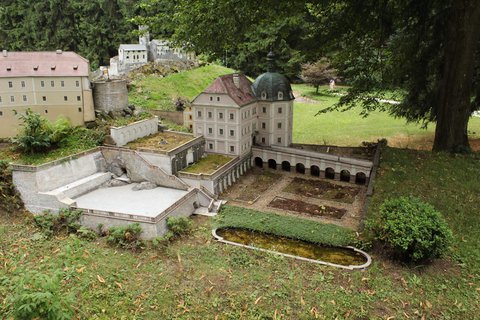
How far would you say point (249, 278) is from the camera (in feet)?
59.2

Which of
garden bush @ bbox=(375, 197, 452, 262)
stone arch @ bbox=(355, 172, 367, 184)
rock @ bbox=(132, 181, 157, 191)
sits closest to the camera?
garden bush @ bbox=(375, 197, 452, 262)

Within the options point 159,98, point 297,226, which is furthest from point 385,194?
point 159,98

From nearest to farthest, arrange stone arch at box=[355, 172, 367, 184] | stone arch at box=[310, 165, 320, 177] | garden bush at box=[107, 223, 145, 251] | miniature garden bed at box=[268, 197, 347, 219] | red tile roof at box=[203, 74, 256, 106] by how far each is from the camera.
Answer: garden bush at box=[107, 223, 145, 251] < miniature garden bed at box=[268, 197, 347, 219] < stone arch at box=[355, 172, 367, 184] < red tile roof at box=[203, 74, 256, 106] < stone arch at box=[310, 165, 320, 177]

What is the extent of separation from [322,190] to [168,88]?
31635 mm

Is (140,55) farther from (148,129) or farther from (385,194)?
(385,194)

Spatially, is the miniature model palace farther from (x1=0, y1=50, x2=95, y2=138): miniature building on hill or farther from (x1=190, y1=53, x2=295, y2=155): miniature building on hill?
(x1=0, y1=50, x2=95, y2=138): miniature building on hill

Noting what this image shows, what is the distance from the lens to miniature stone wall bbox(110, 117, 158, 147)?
3200 cm

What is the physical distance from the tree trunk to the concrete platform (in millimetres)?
19293

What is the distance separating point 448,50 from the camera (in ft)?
86.4

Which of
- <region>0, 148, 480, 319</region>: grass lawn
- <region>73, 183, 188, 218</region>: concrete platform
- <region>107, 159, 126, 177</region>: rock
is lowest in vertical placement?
<region>0, 148, 480, 319</region>: grass lawn

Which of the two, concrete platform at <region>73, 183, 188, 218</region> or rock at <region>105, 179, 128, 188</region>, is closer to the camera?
concrete platform at <region>73, 183, 188, 218</region>

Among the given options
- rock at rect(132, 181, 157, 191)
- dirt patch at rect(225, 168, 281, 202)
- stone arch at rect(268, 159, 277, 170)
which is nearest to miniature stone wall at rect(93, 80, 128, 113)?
rock at rect(132, 181, 157, 191)

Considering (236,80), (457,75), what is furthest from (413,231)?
(236,80)

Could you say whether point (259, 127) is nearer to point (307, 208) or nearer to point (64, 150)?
point (307, 208)
